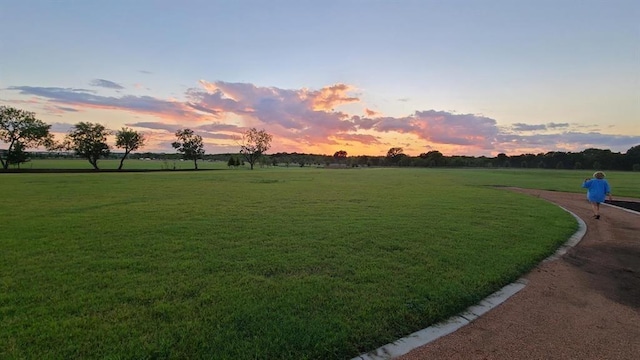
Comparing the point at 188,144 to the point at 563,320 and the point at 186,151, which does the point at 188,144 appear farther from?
the point at 563,320

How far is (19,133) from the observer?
2143 inches

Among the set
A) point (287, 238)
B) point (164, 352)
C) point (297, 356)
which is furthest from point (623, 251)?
point (164, 352)

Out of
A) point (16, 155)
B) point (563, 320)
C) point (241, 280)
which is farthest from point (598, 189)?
point (16, 155)

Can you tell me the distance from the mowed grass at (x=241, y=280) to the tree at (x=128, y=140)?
218 feet

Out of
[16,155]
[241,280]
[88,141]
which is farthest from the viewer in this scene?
[88,141]

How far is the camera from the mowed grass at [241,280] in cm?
334

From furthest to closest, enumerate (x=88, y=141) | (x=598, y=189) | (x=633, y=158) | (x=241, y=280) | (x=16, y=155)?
(x=633, y=158) < (x=88, y=141) < (x=16, y=155) < (x=598, y=189) < (x=241, y=280)


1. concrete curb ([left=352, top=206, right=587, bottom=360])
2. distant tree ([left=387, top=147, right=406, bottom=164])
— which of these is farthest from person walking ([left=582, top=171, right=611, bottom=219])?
distant tree ([left=387, top=147, right=406, bottom=164])

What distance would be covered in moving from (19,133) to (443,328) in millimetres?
74788

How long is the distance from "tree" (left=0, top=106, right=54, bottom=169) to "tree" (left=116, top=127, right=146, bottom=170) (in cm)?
1174

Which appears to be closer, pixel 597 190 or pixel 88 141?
pixel 597 190

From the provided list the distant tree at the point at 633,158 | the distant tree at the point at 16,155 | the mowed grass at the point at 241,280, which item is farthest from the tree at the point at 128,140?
the distant tree at the point at 633,158

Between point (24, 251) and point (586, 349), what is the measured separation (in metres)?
9.49

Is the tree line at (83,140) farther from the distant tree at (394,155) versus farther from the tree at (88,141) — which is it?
the distant tree at (394,155)
